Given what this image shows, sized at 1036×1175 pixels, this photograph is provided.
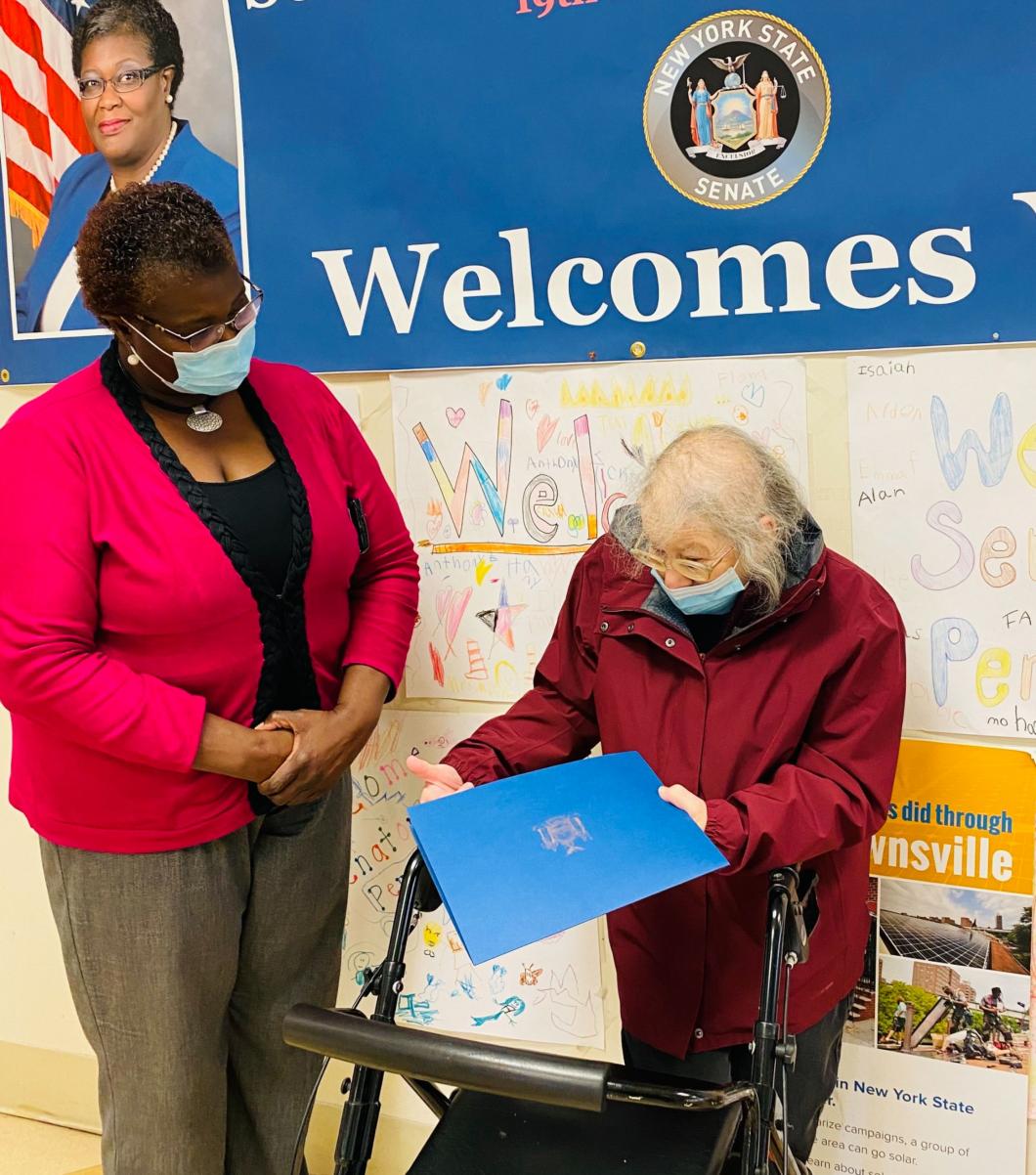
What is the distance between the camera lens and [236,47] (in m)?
2.18

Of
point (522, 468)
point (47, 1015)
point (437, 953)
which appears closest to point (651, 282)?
point (522, 468)

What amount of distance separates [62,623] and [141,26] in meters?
1.30

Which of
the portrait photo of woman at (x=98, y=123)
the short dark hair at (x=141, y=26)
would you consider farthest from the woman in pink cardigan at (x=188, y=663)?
the short dark hair at (x=141, y=26)

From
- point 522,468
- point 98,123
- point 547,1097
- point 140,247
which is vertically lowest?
point 547,1097

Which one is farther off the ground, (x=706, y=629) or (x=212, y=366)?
(x=212, y=366)

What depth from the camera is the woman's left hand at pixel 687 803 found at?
1414mm

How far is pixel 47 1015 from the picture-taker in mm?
2740

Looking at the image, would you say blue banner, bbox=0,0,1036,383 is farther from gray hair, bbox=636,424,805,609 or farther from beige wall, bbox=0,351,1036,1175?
gray hair, bbox=636,424,805,609

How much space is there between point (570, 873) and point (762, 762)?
0.32 m

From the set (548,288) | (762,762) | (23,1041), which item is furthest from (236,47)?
(23,1041)

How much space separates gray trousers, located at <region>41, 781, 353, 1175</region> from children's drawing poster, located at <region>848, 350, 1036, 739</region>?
3.19 feet

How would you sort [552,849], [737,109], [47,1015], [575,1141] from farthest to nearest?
[47,1015] → [737,109] → [575,1141] → [552,849]

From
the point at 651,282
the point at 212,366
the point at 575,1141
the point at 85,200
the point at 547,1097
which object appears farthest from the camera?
the point at 85,200

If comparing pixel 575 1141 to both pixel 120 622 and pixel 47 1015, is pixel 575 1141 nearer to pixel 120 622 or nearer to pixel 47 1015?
pixel 120 622
